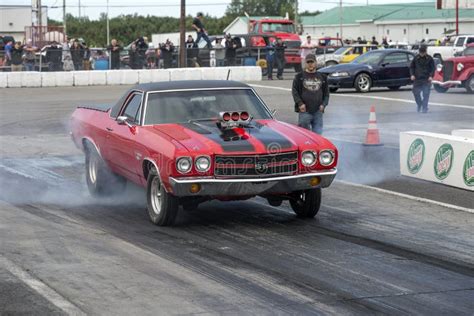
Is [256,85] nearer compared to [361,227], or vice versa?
[361,227]

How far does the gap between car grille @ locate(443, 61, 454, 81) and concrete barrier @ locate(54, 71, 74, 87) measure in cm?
1369

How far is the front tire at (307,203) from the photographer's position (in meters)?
10.0

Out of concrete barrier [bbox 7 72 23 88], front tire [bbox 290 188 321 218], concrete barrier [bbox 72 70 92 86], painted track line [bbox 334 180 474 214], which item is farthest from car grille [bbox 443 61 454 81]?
front tire [bbox 290 188 321 218]

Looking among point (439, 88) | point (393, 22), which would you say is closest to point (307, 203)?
point (439, 88)

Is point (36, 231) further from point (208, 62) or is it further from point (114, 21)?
point (114, 21)

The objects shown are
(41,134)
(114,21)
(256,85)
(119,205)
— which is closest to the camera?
(119,205)

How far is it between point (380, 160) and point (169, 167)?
651cm

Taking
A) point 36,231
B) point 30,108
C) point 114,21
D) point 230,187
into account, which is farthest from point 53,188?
point 114,21

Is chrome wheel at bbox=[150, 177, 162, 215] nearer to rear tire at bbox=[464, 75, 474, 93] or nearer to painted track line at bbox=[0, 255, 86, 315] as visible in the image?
painted track line at bbox=[0, 255, 86, 315]

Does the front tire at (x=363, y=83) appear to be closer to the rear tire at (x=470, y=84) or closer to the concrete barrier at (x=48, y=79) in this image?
the rear tire at (x=470, y=84)

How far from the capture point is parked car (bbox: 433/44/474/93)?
28234 millimetres

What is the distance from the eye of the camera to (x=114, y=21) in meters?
113

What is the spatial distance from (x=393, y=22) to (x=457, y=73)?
7089 centimetres

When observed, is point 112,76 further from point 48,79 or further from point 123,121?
point 123,121
